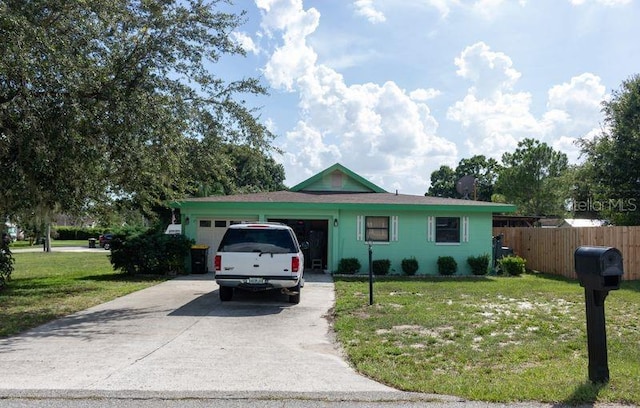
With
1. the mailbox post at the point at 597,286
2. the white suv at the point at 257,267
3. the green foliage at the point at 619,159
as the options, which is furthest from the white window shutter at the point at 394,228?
the mailbox post at the point at 597,286

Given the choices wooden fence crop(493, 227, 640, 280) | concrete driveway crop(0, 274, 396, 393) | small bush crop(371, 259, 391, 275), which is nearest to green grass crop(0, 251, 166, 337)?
concrete driveway crop(0, 274, 396, 393)

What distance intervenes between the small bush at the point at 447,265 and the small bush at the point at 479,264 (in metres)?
0.60

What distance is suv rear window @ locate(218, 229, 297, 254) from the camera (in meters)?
11.8

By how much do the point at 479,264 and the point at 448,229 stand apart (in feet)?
5.61

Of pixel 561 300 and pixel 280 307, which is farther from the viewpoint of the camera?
pixel 561 300

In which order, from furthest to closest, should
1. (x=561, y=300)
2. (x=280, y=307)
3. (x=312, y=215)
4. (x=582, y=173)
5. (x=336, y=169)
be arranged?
(x=582, y=173) → (x=336, y=169) → (x=312, y=215) → (x=561, y=300) → (x=280, y=307)

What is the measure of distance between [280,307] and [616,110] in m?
21.0

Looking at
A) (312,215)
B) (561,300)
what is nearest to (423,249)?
(312,215)

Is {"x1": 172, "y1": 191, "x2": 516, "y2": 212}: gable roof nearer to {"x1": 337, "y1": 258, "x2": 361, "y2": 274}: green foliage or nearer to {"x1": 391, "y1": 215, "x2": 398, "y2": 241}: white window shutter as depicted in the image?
{"x1": 391, "y1": 215, "x2": 398, "y2": 241}: white window shutter

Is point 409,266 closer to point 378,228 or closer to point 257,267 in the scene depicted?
point 378,228

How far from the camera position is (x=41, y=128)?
989 cm

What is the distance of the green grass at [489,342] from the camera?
564 cm

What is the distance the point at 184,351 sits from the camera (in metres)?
7.53

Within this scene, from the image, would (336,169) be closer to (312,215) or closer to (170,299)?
(312,215)
